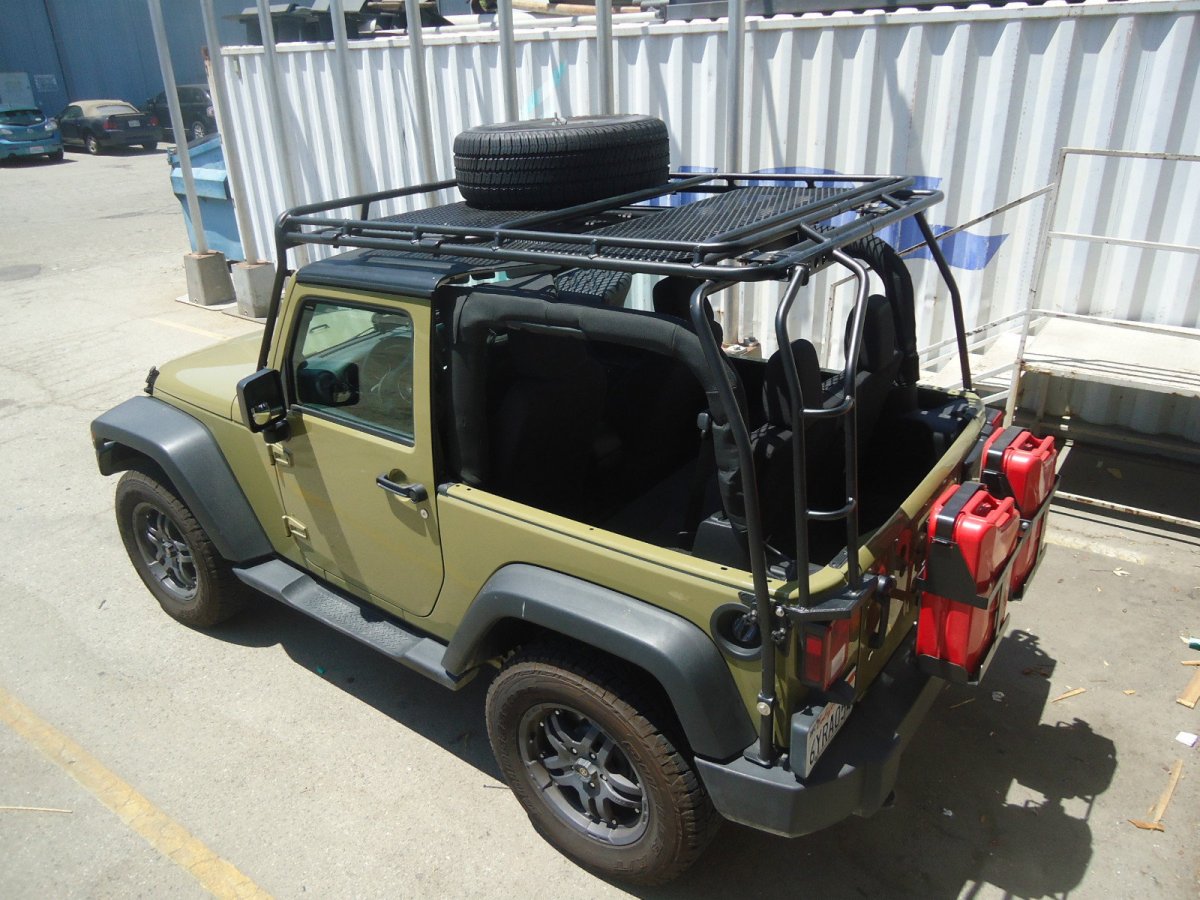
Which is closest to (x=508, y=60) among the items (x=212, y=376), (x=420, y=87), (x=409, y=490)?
(x=420, y=87)

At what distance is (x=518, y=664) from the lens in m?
3.04

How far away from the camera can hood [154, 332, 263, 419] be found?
13.4 feet

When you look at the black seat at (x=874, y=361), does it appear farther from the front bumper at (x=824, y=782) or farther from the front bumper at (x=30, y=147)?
the front bumper at (x=30, y=147)

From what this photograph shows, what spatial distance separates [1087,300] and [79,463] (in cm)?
712

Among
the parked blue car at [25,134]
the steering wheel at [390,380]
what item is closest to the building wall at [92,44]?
the parked blue car at [25,134]

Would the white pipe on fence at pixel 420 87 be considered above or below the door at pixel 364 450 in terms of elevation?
above

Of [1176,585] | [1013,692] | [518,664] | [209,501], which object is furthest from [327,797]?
[1176,585]

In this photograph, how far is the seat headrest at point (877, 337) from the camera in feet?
9.93

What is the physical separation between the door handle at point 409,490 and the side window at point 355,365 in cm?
18

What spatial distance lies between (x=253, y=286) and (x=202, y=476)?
6770mm

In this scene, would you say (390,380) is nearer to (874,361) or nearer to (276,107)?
(874,361)

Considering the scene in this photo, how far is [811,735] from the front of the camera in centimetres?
244

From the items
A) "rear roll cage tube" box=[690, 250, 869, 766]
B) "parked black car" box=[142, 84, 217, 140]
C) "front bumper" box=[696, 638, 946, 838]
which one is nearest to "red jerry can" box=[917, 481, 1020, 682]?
"front bumper" box=[696, 638, 946, 838]

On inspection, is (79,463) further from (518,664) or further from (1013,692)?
(1013,692)
